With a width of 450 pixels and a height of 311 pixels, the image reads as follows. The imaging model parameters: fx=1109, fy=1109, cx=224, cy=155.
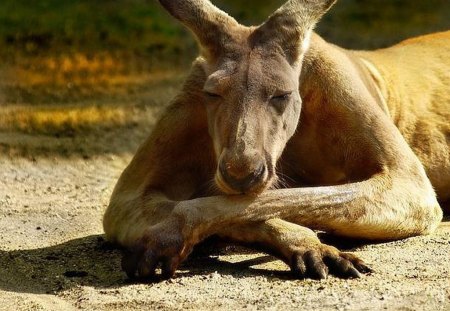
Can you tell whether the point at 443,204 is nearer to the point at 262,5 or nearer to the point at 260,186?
the point at 260,186

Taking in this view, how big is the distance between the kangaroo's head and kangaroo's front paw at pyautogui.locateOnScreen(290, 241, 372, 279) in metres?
0.39

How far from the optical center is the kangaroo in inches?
225

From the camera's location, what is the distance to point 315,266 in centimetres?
552

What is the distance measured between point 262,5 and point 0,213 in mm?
6370

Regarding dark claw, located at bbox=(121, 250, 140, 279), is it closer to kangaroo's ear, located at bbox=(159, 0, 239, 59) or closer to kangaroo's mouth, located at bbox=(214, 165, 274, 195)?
kangaroo's mouth, located at bbox=(214, 165, 274, 195)

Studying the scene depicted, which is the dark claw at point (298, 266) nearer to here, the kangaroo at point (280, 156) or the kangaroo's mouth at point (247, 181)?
the kangaroo at point (280, 156)

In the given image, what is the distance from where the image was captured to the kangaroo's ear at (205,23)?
20.2 feet

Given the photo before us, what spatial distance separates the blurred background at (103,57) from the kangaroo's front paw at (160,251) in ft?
14.5

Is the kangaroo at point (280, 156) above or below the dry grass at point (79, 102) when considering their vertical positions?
above

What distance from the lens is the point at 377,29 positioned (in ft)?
43.5

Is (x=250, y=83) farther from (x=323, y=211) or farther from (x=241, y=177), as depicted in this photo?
(x=323, y=211)

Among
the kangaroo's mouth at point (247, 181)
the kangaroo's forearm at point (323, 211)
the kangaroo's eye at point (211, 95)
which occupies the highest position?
the kangaroo's eye at point (211, 95)

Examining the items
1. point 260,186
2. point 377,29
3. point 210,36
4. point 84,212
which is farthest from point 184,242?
point 377,29

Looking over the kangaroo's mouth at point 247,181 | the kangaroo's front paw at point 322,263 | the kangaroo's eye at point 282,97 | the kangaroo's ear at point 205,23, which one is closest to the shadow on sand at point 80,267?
the kangaroo's front paw at point 322,263
